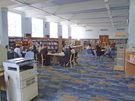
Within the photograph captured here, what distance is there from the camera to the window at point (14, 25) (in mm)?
9759

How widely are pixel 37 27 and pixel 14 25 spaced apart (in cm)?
283

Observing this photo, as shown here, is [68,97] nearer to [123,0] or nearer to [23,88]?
[23,88]

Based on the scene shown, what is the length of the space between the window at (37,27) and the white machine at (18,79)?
9.78 meters

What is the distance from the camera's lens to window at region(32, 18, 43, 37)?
1206 centimetres

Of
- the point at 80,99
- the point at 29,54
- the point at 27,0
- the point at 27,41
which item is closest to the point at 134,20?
the point at 80,99

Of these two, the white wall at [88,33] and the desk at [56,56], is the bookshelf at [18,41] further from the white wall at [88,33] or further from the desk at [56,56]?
Answer: the white wall at [88,33]

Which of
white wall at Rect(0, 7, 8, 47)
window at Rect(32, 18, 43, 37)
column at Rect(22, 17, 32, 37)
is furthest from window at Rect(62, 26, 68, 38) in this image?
white wall at Rect(0, 7, 8, 47)

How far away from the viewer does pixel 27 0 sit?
679 centimetres

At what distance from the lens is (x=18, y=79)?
2510 mm

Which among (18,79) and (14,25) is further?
(14,25)

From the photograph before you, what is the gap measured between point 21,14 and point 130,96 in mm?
10258

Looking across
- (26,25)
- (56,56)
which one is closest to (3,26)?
(26,25)

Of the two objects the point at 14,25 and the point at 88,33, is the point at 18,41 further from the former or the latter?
the point at 88,33

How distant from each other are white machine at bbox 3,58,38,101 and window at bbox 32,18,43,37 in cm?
978
